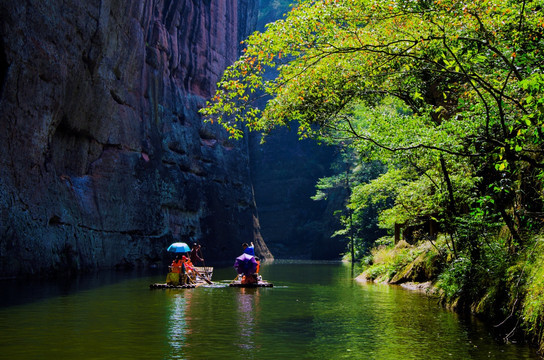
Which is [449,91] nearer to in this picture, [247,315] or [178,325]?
[247,315]

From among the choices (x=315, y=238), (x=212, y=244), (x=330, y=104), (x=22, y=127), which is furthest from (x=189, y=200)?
(x=330, y=104)

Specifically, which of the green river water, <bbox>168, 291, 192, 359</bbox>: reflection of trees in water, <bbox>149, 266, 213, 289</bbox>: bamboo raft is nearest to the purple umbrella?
<bbox>149, 266, 213, 289</bbox>: bamboo raft

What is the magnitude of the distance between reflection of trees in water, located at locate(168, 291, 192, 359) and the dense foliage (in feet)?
14.0

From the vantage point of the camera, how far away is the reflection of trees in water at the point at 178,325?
9183mm

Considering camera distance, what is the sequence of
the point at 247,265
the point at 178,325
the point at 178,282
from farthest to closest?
the point at 247,265
the point at 178,282
the point at 178,325

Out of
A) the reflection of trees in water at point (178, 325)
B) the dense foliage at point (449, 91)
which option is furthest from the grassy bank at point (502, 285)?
the reflection of trees in water at point (178, 325)

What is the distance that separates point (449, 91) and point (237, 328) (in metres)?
6.79

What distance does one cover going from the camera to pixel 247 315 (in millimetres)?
13344

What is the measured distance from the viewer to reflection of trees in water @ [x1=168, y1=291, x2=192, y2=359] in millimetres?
9183

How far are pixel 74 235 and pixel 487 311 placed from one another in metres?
25.0

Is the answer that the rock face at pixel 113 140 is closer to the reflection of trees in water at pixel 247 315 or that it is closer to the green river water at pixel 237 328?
the green river water at pixel 237 328

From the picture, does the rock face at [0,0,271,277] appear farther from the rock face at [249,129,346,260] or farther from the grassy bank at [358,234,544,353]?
the grassy bank at [358,234,544,353]

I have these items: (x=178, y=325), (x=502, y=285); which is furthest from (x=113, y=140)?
(x=502, y=285)

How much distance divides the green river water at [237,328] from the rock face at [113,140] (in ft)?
35.3
